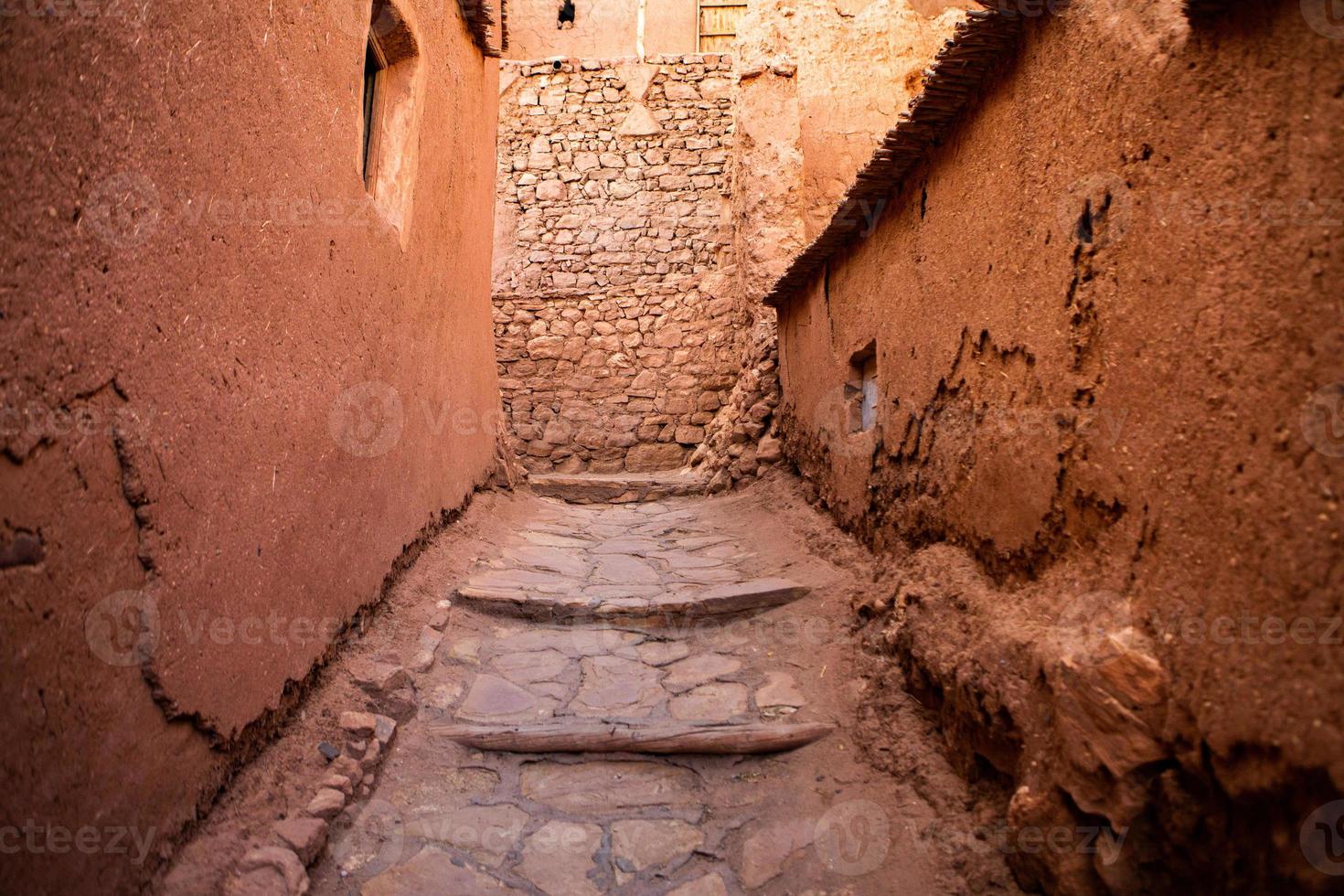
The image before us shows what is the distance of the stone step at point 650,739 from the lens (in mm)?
2662

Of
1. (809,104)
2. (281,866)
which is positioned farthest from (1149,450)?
(809,104)

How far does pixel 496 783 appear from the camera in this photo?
8.35ft

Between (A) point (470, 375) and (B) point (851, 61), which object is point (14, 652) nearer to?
(A) point (470, 375)

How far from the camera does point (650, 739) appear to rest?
8.79 ft

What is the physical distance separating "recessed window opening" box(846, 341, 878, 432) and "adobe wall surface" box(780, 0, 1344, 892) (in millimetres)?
1196

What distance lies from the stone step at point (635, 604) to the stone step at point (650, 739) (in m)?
0.90

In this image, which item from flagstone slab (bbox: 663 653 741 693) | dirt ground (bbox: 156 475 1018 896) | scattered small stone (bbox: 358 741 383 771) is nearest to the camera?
dirt ground (bbox: 156 475 1018 896)

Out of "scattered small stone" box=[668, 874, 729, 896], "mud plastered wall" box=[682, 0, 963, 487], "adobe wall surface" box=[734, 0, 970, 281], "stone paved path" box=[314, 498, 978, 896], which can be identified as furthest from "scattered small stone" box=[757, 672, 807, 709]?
"adobe wall surface" box=[734, 0, 970, 281]

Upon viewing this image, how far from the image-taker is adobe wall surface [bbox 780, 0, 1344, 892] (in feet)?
4.09

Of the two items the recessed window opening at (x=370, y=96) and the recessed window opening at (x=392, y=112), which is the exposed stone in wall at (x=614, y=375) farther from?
the recessed window opening at (x=370, y=96)

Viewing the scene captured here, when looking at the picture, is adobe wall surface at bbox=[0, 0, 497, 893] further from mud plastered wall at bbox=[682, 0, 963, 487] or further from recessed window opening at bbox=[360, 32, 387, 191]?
mud plastered wall at bbox=[682, 0, 963, 487]

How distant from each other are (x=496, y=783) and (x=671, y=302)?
6616mm

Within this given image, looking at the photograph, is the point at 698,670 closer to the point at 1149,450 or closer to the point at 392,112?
the point at 1149,450

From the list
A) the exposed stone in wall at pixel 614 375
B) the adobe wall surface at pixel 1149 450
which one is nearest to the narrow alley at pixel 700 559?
the adobe wall surface at pixel 1149 450
